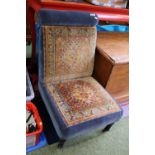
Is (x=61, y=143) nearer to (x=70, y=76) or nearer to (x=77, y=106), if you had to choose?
(x=77, y=106)

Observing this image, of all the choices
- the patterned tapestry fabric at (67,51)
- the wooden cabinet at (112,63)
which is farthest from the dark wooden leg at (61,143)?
the wooden cabinet at (112,63)

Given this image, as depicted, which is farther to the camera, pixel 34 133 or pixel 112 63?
pixel 112 63

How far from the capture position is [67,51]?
4.15 feet

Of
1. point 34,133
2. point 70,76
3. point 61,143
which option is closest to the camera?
point 34,133

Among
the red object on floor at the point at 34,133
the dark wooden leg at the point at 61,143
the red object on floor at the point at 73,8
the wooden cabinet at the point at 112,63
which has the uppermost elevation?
the red object on floor at the point at 73,8

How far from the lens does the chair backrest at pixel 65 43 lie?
1129 millimetres

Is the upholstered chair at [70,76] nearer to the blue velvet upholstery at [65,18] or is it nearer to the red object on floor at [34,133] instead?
the blue velvet upholstery at [65,18]

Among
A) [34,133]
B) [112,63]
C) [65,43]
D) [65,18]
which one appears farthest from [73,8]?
[34,133]

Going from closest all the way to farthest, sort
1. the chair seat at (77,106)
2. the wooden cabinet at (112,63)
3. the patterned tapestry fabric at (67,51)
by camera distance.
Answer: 1. the chair seat at (77,106)
2. the patterned tapestry fabric at (67,51)
3. the wooden cabinet at (112,63)

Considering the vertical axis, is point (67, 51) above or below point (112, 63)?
above

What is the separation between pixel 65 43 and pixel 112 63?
1.38ft
